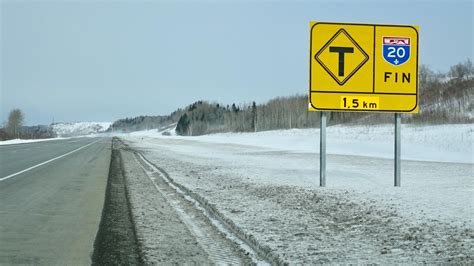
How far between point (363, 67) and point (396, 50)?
1.07 meters

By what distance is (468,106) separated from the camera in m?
66.8

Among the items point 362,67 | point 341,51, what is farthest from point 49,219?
point 362,67

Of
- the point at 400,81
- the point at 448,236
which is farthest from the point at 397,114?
the point at 448,236

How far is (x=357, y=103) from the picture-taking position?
45.9 feet

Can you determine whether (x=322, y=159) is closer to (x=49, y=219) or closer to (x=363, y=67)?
(x=363, y=67)

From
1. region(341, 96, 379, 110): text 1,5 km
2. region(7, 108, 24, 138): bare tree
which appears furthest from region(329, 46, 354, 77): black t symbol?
region(7, 108, 24, 138): bare tree

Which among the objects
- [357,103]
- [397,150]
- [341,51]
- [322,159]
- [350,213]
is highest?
[341,51]

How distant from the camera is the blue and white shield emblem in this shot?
14.1m

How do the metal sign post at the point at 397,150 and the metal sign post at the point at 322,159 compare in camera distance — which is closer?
the metal sign post at the point at 397,150

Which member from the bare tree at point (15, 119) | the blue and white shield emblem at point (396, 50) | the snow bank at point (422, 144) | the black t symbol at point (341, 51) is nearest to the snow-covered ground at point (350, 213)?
the black t symbol at point (341, 51)

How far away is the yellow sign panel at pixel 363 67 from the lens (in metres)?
13.9

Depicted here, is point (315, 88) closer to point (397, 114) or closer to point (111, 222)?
point (397, 114)

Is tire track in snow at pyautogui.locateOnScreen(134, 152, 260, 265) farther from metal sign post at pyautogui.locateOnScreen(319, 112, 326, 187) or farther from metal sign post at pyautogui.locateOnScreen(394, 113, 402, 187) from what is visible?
metal sign post at pyautogui.locateOnScreen(394, 113, 402, 187)

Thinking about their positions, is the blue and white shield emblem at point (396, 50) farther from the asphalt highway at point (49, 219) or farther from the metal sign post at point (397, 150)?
the asphalt highway at point (49, 219)
